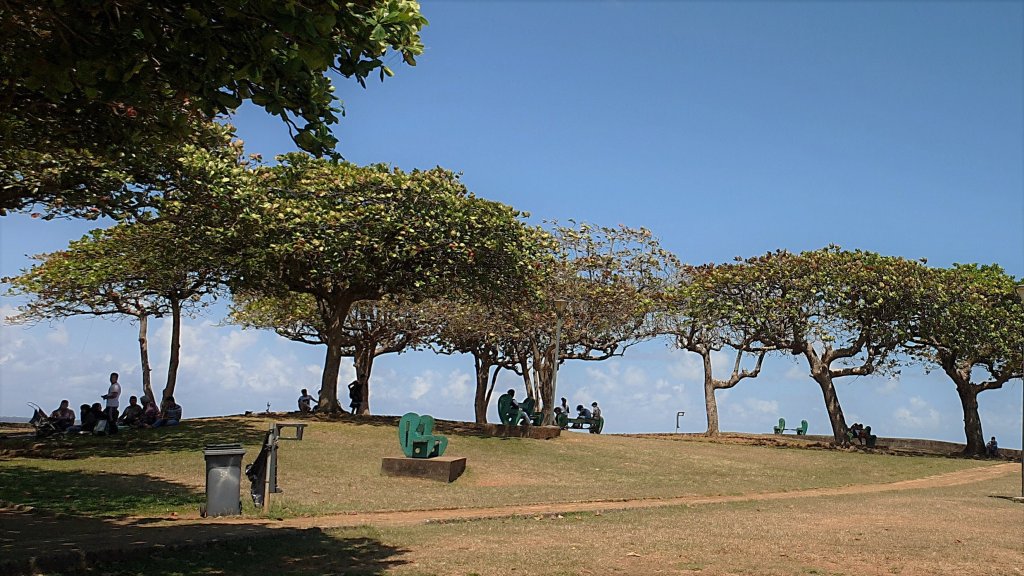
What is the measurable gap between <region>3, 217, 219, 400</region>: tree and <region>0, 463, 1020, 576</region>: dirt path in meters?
14.4

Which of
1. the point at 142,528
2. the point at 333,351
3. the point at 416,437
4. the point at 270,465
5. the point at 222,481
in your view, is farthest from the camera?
the point at 333,351

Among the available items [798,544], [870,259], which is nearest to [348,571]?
[798,544]

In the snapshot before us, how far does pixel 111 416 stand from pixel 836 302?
27038mm

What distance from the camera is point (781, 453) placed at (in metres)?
31.2

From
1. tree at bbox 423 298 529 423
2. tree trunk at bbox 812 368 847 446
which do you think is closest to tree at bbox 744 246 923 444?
tree trunk at bbox 812 368 847 446

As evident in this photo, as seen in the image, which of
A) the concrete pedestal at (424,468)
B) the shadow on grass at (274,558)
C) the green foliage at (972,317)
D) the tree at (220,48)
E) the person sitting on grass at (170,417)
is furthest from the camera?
Result: the green foliage at (972,317)

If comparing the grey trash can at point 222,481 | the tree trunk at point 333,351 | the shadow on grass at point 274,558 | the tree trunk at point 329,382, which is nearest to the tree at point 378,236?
the tree trunk at point 333,351

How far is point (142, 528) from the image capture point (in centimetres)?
1087

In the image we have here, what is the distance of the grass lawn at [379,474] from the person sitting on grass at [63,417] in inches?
123

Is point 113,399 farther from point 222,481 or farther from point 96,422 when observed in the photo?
point 222,481

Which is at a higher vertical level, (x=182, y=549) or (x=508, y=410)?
(x=508, y=410)

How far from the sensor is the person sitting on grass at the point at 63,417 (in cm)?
2638

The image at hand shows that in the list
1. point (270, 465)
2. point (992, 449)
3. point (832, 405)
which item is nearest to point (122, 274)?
point (270, 465)

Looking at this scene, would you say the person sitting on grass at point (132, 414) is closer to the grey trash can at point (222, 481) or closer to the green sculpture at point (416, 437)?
the green sculpture at point (416, 437)
